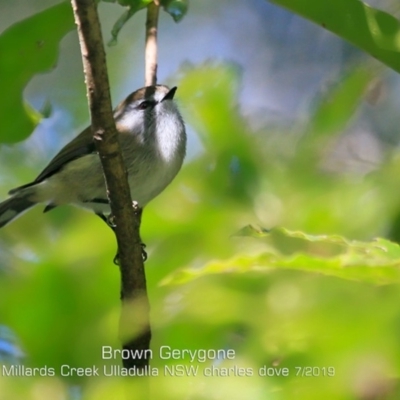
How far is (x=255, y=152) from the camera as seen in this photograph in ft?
3.46

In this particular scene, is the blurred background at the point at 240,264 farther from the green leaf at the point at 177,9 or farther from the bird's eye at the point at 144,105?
the bird's eye at the point at 144,105

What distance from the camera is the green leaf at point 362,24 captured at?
3.65ft

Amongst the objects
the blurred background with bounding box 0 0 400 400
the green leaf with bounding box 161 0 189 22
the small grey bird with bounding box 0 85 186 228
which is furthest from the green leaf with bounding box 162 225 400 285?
the small grey bird with bounding box 0 85 186 228

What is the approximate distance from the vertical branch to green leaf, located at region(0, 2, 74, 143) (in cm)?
40

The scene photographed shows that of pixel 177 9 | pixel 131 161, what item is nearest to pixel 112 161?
pixel 177 9

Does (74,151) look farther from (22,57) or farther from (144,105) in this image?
(22,57)

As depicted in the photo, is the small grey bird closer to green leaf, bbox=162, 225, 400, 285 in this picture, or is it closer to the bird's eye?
the bird's eye

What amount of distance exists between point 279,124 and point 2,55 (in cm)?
59

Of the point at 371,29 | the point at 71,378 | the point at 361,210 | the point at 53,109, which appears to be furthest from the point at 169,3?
the point at 71,378

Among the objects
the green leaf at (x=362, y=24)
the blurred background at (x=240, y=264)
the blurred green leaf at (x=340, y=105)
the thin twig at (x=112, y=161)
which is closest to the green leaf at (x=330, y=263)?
the blurred background at (x=240, y=264)

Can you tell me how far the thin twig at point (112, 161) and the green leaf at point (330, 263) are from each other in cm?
15

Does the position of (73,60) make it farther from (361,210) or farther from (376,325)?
(376,325)

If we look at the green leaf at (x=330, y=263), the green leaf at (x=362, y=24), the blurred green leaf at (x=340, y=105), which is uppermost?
the green leaf at (x=362, y=24)

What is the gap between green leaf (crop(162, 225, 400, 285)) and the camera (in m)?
0.60
